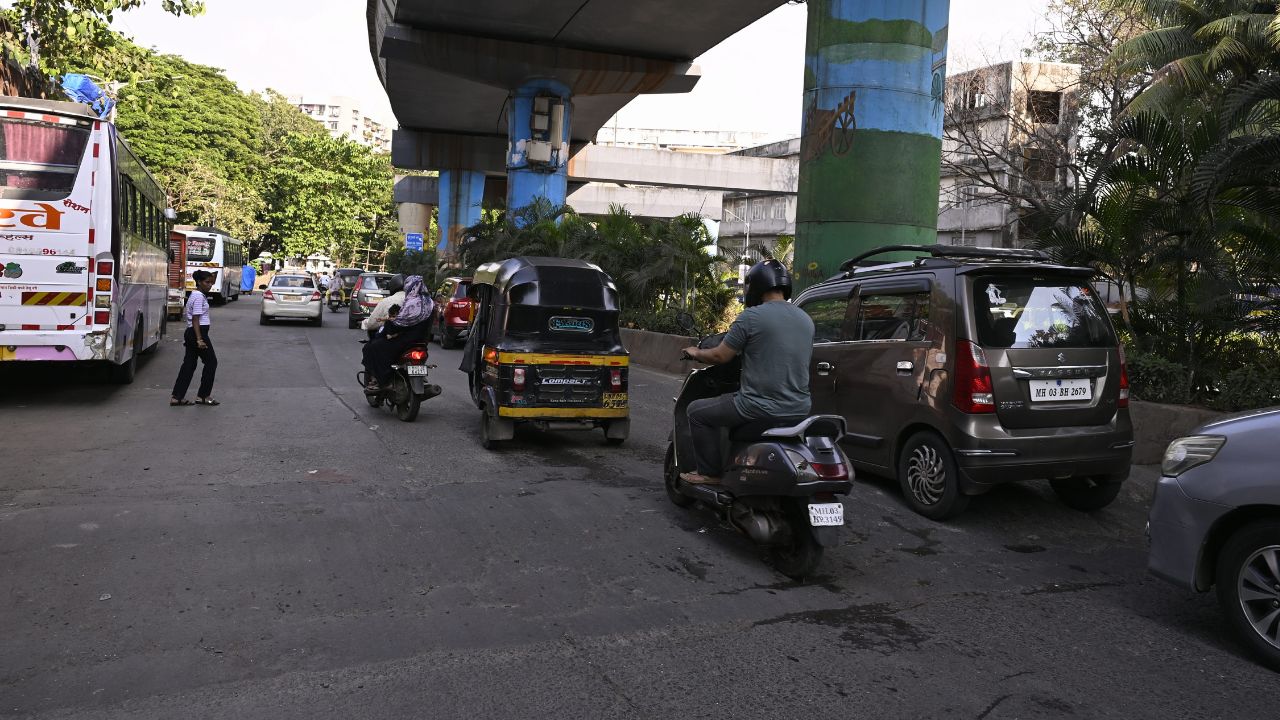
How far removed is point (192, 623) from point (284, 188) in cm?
6460

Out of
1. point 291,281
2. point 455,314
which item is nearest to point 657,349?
point 455,314

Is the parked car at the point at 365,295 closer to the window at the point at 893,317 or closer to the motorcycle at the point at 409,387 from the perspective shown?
the motorcycle at the point at 409,387

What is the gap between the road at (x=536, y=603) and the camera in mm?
3820

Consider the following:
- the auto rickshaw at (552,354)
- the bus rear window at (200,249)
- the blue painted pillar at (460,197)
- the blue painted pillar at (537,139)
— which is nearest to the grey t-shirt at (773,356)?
the auto rickshaw at (552,354)

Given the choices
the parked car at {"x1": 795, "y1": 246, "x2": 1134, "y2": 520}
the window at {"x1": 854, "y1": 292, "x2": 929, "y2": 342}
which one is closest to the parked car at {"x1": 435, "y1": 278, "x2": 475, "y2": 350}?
the window at {"x1": 854, "y1": 292, "x2": 929, "y2": 342}

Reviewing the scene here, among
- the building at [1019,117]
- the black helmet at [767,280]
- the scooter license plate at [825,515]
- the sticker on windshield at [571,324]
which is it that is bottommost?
the scooter license plate at [825,515]

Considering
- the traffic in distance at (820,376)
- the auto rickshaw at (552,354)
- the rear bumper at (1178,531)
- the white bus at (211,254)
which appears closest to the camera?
the rear bumper at (1178,531)

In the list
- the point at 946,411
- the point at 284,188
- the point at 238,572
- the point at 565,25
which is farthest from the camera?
the point at 284,188

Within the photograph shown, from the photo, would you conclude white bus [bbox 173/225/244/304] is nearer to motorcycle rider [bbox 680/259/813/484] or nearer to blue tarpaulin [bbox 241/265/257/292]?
blue tarpaulin [bbox 241/265/257/292]

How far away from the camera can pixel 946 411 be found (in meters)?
6.62

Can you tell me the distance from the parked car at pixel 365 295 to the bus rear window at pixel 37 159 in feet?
48.3

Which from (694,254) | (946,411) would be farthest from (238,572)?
(694,254)

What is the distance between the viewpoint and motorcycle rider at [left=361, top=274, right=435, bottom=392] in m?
11.0

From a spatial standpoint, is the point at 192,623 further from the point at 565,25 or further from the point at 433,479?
the point at 565,25
